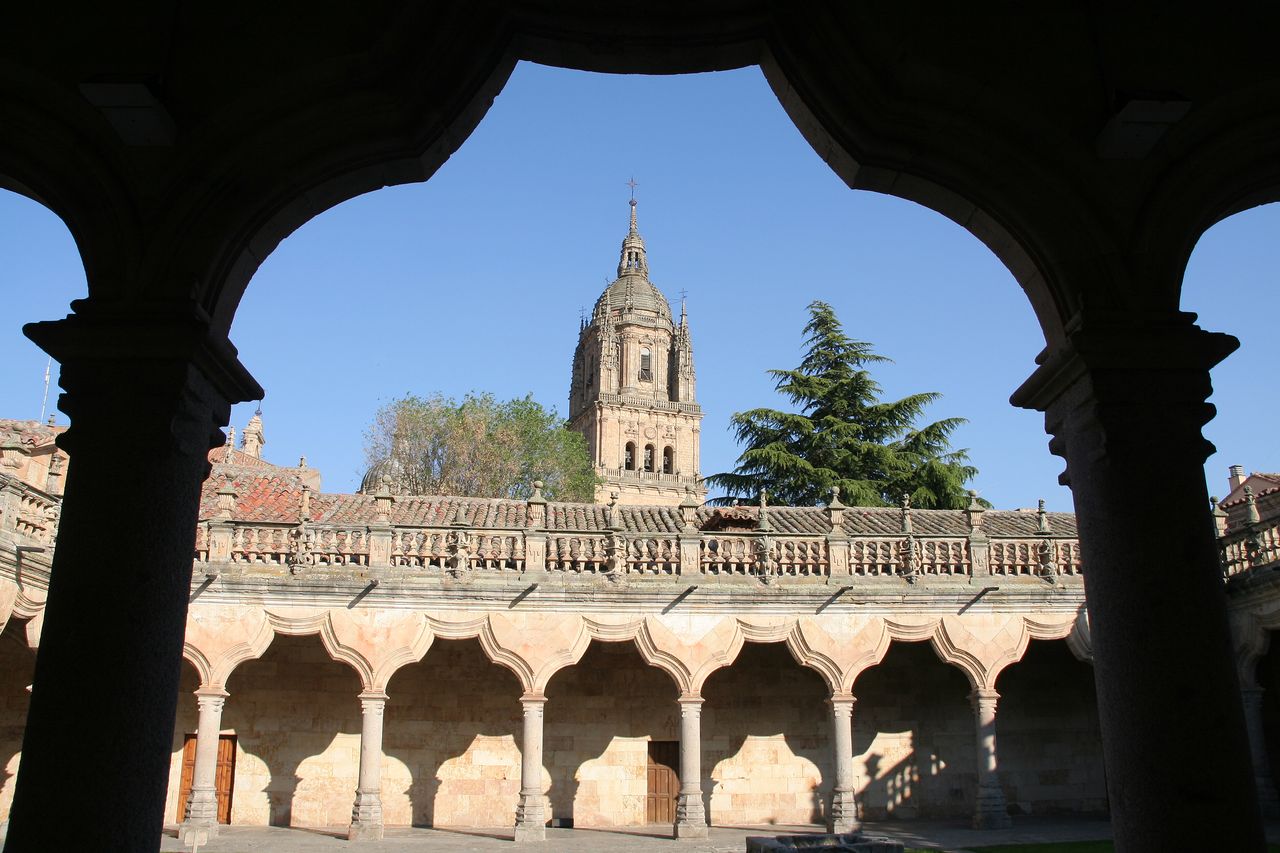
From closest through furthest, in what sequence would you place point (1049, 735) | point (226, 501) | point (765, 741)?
point (226, 501) → point (765, 741) → point (1049, 735)

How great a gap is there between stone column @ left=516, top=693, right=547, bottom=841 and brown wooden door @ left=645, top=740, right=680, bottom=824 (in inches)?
116

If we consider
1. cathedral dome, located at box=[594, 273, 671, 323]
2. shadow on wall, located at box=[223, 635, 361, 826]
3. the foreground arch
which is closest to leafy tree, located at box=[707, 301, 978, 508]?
shadow on wall, located at box=[223, 635, 361, 826]

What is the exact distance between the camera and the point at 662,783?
18422mm

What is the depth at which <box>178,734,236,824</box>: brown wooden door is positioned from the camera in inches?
691

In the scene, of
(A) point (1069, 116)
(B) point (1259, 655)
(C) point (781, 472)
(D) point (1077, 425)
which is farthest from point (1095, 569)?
(C) point (781, 472)

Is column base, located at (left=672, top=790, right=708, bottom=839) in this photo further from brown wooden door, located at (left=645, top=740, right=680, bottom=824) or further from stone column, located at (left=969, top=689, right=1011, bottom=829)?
stone column, located at (left=969, top=689, right=1011, bottom=829)

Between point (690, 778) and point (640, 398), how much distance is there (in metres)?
51.8

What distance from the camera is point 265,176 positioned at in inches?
150

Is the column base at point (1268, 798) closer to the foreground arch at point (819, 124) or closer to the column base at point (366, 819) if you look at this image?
the column base at point (366, 819)

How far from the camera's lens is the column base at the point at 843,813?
15.5 meters

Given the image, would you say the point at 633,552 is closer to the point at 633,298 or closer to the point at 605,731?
the point at 605,731

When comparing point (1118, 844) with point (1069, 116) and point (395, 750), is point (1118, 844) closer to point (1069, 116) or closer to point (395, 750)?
point (1069, 116)

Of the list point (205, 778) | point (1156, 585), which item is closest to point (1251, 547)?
point (1156, 585)

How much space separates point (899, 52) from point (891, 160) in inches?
Answer: 16.6
